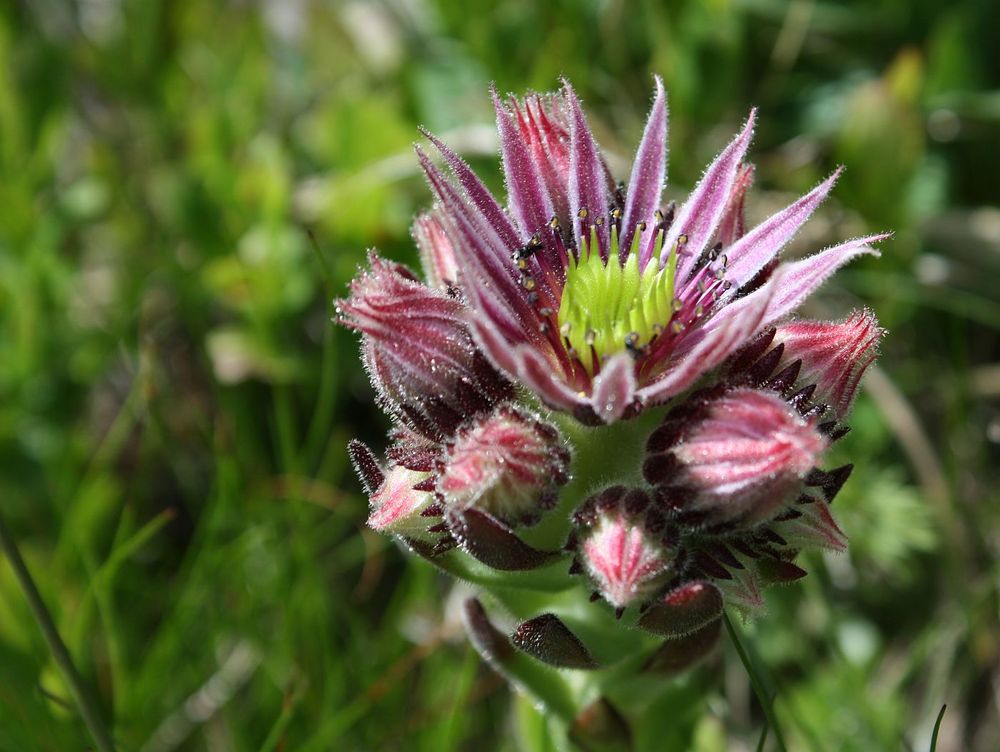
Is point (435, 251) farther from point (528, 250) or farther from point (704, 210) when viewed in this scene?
point (704, 210)

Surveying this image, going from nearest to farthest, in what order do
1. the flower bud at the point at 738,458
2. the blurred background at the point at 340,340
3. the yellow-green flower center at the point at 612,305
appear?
the flower bud at the point at 738,458 → the yellow-green flower center at the point at 612,305 → the blurred background at the point at 340,340

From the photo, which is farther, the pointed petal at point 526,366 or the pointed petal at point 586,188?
the pointed petal at point 586,188

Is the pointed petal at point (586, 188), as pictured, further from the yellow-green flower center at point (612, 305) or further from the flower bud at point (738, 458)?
the flower bud at point (738, 458)

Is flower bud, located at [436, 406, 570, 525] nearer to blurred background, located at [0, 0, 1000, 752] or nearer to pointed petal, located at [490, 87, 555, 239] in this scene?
pointed petal, located at [490, 87, 555, 239]

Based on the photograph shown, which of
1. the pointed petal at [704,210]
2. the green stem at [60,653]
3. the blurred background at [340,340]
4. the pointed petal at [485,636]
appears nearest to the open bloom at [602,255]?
the pointed petal at [704,210]

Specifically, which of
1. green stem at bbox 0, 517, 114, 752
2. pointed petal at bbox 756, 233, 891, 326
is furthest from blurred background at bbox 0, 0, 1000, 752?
pointed petal at bbox 756, 233, 891, 326

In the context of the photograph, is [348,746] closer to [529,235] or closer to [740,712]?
[740,712]

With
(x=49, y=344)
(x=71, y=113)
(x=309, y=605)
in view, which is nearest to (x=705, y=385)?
(x=309, y=605)
